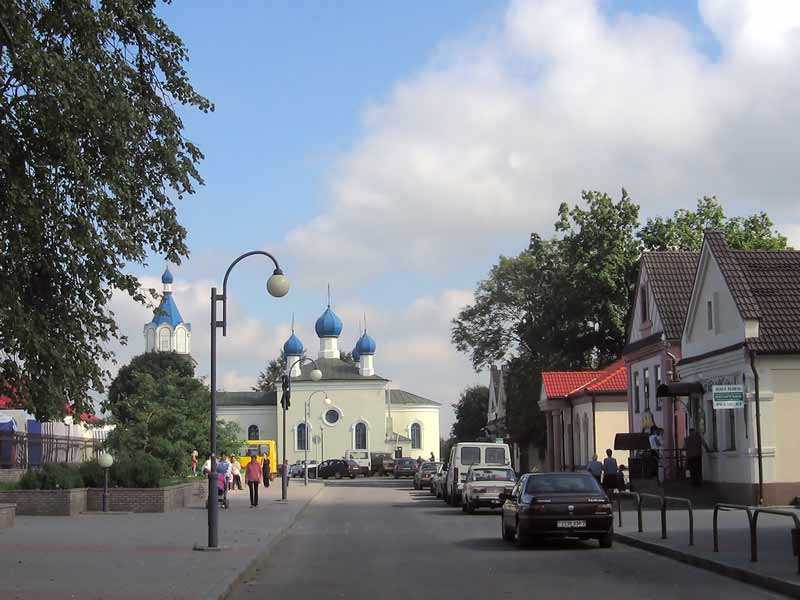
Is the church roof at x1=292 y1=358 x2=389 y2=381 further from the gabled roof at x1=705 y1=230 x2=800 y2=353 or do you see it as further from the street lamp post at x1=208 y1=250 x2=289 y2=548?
the street lamp post at x1=208 y1=250 x2=289 y2=548

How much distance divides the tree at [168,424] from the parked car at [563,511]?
26991 mm

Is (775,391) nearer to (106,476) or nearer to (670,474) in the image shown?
(670,474)

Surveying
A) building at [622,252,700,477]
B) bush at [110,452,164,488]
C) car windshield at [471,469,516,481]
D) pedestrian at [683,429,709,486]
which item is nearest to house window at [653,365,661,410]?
building at [622,252,700,477]

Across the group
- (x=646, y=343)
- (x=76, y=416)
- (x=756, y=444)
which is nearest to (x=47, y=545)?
(x=76, y=416)

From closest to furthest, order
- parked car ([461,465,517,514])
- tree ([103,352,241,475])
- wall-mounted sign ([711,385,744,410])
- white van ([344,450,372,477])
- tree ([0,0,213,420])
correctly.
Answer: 1. tree ([0,0,213,420])
2. wall-mounted sign ([711,385,744,410])
3. parked car ([461,465,517,514])
4. tree ([103,352,241,475])
5. white van ([344,450,372,477])

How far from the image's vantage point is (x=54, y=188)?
14.4 m

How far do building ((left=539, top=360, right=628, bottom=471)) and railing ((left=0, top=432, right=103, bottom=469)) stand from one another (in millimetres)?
23671


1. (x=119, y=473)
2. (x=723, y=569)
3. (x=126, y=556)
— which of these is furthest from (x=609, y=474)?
(x=723, y=569)

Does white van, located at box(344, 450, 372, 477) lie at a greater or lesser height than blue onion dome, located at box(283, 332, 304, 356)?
lesser

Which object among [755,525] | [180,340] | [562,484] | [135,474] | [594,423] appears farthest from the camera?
[180,340]

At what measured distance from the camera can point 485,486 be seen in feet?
116

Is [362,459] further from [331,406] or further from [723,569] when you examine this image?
[723,569]

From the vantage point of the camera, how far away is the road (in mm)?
15213

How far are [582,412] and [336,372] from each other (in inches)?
2561
